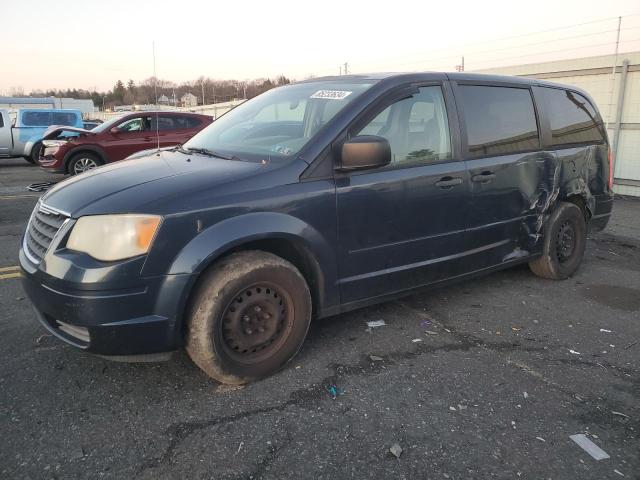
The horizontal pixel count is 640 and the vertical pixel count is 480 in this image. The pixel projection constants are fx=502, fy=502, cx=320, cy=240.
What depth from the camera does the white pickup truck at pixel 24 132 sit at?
16031 mm

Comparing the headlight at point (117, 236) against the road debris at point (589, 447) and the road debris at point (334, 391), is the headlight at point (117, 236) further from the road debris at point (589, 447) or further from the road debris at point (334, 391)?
the road debris at point (589, 447)

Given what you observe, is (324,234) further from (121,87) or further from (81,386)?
(121,87)

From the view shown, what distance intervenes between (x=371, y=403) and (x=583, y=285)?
3.16 metres

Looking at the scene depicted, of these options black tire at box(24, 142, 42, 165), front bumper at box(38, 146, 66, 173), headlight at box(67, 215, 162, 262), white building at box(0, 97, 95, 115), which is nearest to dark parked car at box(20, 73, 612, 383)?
headlight at box(67, 215, 162, 262)

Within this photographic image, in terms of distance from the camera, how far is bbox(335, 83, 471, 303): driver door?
3189mm

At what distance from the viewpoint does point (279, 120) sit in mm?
3705

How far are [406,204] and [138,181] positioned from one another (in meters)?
1.70

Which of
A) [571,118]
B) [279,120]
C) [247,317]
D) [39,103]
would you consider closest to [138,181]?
[247,317]

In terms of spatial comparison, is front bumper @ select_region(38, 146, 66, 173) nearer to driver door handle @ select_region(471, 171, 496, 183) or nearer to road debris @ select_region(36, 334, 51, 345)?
road debris @ select_region(36, 334, 51, 345)

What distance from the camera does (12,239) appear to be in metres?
6.13

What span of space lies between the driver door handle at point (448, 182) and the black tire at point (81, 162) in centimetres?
991

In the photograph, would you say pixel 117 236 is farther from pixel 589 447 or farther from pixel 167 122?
pixel 167 122

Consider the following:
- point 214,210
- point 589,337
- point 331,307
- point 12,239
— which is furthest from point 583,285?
point 12,239

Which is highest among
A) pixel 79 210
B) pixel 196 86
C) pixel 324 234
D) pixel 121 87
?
pixel 121 87
